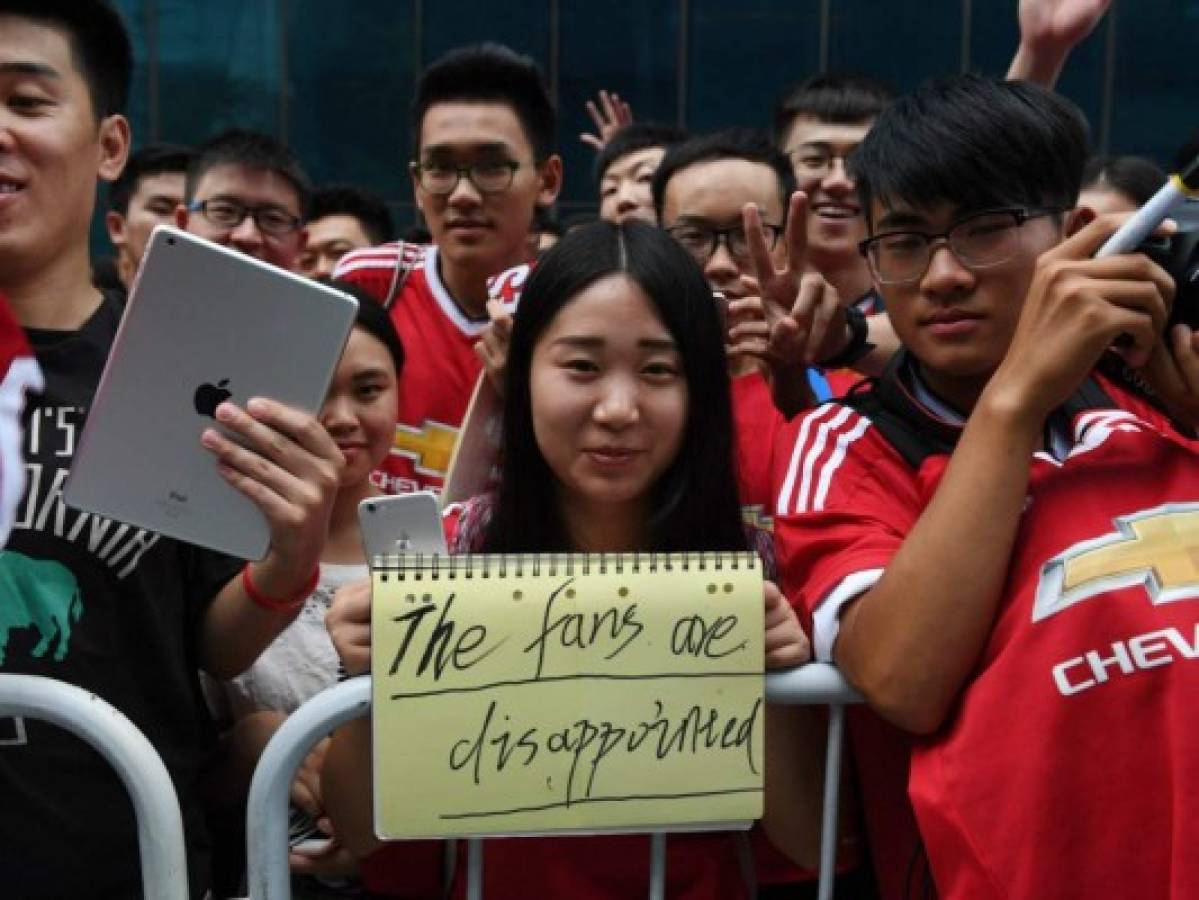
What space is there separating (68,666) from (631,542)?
2.65 feet

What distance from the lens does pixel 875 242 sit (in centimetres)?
197

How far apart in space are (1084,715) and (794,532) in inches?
18.1

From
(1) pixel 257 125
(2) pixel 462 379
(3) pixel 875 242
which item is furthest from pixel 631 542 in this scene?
(1) pixel 257 125

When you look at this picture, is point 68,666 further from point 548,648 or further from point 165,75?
point 165,75

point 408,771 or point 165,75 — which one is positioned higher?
point 165,75

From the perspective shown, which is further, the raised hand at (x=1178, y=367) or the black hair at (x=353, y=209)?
the black hair at (x=353, y=209)

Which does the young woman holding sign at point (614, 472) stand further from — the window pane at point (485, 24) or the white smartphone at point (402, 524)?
the window pane at point (485, 24)

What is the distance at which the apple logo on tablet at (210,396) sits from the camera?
5.74ft

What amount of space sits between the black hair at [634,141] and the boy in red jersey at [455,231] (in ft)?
2.65

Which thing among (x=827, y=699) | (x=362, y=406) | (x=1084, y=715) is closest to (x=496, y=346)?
(x=362, y=406)

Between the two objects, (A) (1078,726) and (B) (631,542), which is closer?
(A) (1078,726)

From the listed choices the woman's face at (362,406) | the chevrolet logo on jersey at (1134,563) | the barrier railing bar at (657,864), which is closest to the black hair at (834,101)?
the woman's face at (362,406)

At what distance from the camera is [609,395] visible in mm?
1950

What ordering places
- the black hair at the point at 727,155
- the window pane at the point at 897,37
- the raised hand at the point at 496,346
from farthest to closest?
the window pane at the point at 897,37
the black hair at the point at 727,155
the raised hand at the point at 496,346
